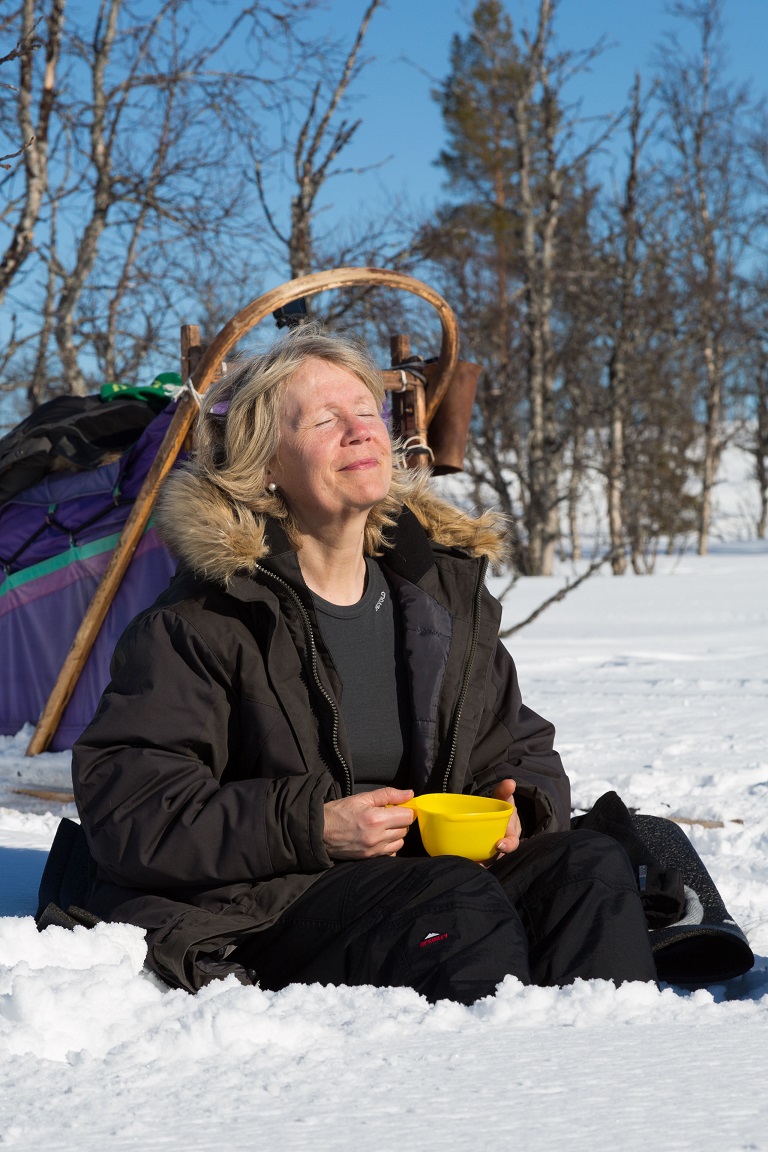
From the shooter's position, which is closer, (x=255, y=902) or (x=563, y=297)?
(x=255, y=902)

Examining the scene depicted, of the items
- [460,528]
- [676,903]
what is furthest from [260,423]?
[676,903]

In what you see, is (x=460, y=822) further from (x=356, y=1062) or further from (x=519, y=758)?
(x=356, y=1062)

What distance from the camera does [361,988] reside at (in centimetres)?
198

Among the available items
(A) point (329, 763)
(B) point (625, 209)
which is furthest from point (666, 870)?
(B) point (625, 209)

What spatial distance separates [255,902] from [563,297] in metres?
17.5

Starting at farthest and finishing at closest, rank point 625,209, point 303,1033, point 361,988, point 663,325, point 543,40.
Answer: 1. point 663,325
2. point 625,209
3. point 543,40
4. point 361,988
5. point 303,1033

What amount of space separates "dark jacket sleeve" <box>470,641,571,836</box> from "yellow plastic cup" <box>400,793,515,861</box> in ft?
→ 0.66

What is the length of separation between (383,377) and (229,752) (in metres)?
2.60

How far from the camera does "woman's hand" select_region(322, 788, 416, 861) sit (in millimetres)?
2176

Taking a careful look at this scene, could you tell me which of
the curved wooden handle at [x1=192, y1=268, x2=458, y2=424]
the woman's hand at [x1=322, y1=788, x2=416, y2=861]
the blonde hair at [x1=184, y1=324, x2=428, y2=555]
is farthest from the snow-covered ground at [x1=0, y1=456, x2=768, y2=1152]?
the curved wooden handle at [x1=192, y1=268, x2=458, y2=424]

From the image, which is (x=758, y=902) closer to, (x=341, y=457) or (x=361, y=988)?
(x=361, y=988)

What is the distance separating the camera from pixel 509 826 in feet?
7.94

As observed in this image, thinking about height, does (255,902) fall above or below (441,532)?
below

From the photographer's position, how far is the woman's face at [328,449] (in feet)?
8.09
